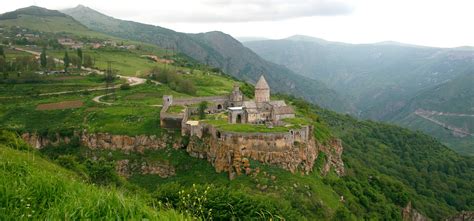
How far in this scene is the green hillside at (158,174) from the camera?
9016 millimetres

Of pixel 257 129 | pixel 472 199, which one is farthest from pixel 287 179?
pixel 472 199

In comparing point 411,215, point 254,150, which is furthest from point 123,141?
point 411,215

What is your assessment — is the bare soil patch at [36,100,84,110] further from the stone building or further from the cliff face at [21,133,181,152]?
the stone building

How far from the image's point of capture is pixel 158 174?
52.8m

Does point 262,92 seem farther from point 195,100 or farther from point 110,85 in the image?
point 110,85

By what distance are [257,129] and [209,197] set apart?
31.4m

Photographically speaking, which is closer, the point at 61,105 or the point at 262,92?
the point at 262,92

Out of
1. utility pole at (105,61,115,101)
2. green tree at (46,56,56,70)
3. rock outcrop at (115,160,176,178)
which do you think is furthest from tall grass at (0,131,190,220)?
green tree at (46,56,56,70)

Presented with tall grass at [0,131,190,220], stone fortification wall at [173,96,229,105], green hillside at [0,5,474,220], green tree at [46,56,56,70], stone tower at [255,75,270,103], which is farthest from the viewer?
green tree at [46,56,56,70]

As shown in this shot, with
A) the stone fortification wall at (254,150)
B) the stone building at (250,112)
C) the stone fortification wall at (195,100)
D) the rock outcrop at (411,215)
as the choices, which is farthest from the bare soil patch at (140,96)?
the rock outcrop at (411,215)

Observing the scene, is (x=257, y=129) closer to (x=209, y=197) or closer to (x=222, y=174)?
(x=222, y=174)

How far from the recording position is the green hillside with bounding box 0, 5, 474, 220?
9.02 meters

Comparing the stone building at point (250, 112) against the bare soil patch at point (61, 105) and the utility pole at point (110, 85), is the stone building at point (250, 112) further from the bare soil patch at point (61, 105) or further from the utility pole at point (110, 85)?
the utility pole at point (110, 85)

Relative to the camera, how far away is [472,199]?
9119cm
